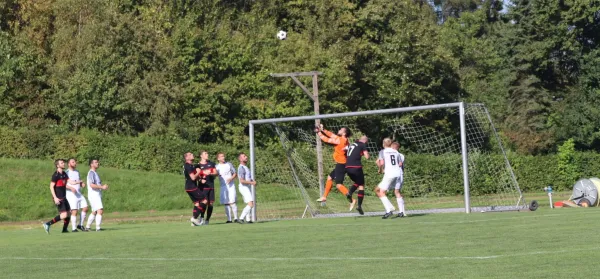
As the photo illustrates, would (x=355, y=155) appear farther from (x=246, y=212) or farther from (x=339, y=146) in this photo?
(x=246, y=212)

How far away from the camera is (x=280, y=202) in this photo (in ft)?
109

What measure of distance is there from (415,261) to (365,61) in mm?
51011

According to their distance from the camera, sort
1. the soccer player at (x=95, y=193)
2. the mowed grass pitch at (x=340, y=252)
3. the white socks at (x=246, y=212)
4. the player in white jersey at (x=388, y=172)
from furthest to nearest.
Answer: the white socks at (x=246, y=212), the soccer player at (x=95, y=193), the player in white jersey at (x=388, y=172), the mowed grass pitch at (x=340, y=252)

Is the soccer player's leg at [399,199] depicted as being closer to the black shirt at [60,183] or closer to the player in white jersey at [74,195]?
the player in white jersey at [74,195]

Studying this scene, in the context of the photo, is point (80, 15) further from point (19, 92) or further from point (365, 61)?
point (365, 61)

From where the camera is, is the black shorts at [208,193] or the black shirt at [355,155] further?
the black shorts at [208,193]

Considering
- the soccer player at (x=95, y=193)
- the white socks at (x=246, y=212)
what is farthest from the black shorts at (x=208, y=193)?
the soccer player at (x=95, y=193)

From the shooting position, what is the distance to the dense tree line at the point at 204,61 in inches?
2132

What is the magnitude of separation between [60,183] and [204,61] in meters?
33.5

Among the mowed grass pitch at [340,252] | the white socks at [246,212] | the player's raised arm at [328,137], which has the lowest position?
the mowed grass pitch at [340,252]

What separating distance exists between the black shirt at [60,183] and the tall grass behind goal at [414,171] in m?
6.36

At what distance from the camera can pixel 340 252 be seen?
14.0 metres

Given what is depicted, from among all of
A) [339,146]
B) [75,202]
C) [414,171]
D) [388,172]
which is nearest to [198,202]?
[75,202]

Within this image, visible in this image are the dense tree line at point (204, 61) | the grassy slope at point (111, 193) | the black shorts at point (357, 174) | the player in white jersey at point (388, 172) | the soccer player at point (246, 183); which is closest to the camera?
the player in white jersey at point (388, 172)
